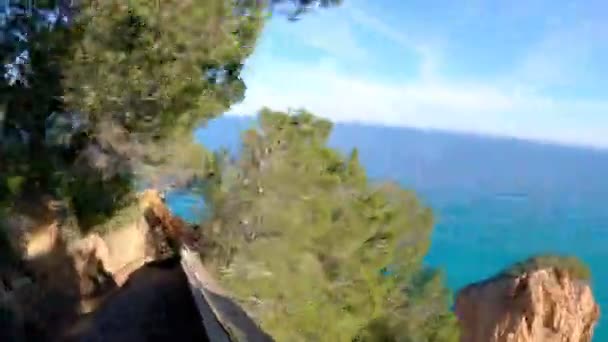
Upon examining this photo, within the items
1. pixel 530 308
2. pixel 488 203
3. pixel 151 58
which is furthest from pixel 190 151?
pixel 488 203

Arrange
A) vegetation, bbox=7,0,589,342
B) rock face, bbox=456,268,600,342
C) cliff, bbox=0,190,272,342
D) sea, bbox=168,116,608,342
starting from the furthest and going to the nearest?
sea, bbox=168,116,608,342
rock face, bbox=456,268,600,342
vegetation, bbox=7,0,589,342
cliff, bbox=0,190,272,342

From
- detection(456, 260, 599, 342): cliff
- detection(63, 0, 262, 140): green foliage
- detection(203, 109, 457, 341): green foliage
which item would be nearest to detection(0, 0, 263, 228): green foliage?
detection(63, 0, 262, 140): green foliage

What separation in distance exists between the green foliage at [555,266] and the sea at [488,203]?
6.55ft

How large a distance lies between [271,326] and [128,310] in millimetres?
2567

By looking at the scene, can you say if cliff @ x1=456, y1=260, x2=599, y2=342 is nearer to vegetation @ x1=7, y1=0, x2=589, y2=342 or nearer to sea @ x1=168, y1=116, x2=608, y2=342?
sea @ x1=168, y1=116, x2=608, y2=342

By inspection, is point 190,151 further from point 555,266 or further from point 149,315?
point 555,266

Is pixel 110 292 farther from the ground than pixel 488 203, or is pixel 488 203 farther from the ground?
pixel 110 292

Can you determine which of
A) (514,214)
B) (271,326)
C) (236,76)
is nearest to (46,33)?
(236,76)

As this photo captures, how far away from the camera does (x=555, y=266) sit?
17.5 meters

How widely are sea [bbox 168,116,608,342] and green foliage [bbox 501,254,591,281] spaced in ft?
6.55

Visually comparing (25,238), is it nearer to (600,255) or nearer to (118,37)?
(118,37)

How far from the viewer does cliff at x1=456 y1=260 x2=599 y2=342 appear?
16312 millimetres

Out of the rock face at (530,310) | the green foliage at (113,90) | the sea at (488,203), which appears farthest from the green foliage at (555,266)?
the green foliage at (113,90)

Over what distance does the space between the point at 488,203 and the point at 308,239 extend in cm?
4971
